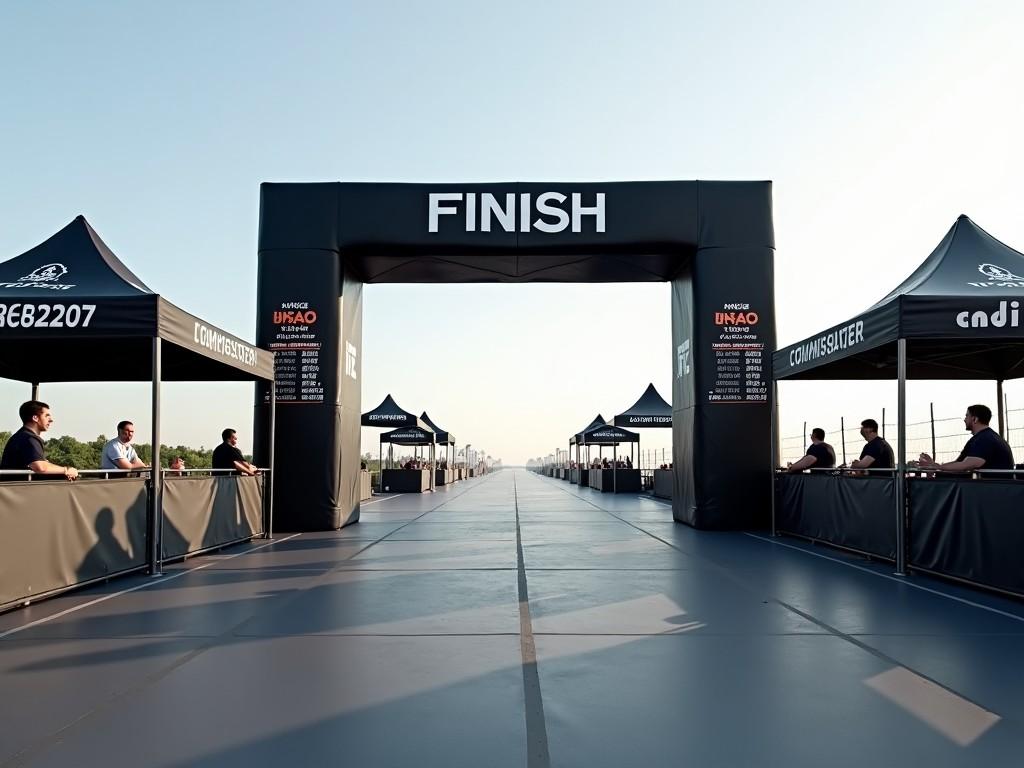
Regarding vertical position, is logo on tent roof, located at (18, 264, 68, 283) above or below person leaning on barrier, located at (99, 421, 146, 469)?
above

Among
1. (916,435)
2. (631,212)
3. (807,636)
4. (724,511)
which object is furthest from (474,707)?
(916,435)

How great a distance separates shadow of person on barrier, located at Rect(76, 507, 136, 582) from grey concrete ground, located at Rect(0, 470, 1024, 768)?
0.21m

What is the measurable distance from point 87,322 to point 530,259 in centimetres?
780

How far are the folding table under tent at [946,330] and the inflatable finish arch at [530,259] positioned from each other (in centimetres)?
265

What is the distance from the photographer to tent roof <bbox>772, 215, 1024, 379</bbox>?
27.5ft

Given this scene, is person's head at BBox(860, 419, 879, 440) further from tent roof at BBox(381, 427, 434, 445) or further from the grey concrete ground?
tent roof at BBox(381, 427, 434, 445)

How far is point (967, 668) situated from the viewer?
16.1 ft

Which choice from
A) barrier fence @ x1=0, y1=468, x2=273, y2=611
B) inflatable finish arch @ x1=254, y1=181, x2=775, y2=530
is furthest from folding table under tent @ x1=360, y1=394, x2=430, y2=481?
barrier fence @ x1=0, y1=468, x2=273, y2=611

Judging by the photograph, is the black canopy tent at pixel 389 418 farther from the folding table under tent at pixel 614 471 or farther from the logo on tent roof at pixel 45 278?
the logo on tent roof at pixel 45 278

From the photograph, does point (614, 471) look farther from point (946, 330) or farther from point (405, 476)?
point (946, 330)

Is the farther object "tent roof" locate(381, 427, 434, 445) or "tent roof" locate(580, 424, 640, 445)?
"tent roof" locate(381, 427, 434, 445)

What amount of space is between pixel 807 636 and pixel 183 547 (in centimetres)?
718

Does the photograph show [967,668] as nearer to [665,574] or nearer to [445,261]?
[665,574]

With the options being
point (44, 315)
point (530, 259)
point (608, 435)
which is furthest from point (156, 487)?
point (608, 435)
